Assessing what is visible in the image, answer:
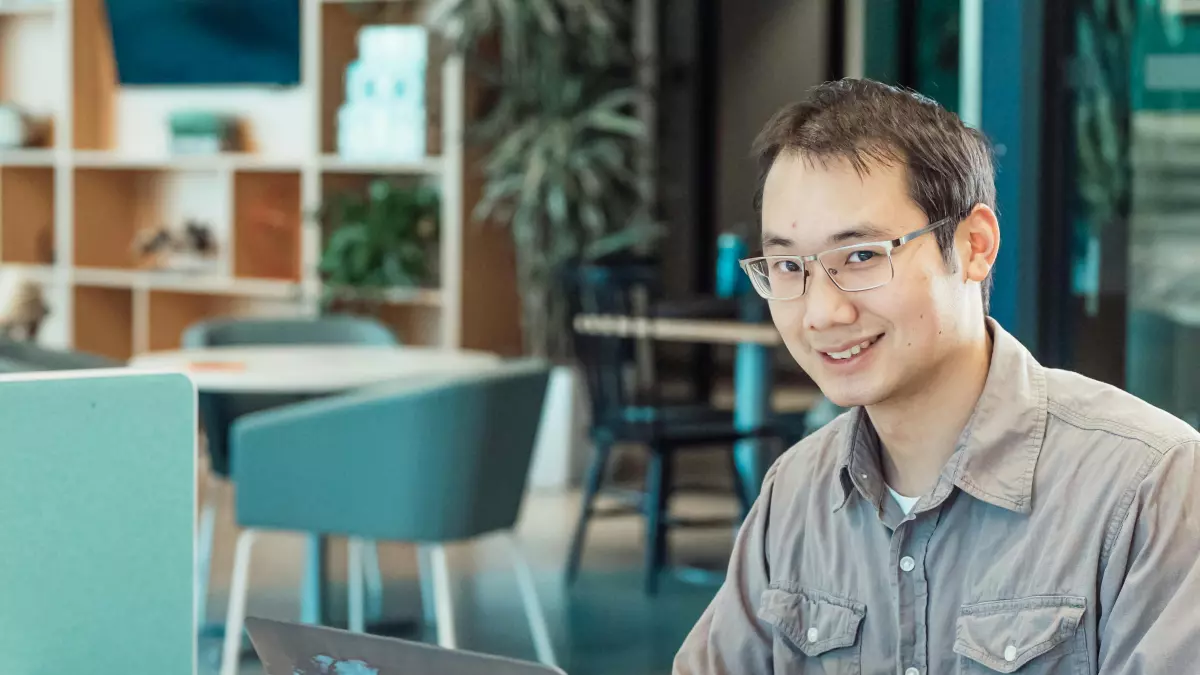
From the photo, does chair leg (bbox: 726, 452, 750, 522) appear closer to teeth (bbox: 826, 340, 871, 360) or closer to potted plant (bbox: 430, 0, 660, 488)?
potted plant (bbox: 430, 0, 660, 488)

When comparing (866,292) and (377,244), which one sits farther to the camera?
(377,244)

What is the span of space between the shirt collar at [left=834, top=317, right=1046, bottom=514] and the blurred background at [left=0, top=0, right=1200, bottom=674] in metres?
1.72

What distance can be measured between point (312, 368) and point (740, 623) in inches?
92.8

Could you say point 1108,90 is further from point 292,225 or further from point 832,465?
point 292,225

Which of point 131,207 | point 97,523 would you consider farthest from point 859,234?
point 131,207

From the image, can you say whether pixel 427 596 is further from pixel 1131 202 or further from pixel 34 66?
pixel 34 66

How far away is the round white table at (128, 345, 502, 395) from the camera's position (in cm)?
343

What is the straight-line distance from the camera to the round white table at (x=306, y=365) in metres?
3.43

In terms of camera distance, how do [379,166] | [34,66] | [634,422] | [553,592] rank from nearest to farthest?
[553,592]
[634,422]
[379,166]
[34,66]

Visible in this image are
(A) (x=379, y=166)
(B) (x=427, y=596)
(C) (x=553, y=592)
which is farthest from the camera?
(A) (x=379, y=166)

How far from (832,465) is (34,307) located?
16.4ft

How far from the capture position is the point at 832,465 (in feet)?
4.98

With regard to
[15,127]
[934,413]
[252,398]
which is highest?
[15,127]

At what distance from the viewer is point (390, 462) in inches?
127
